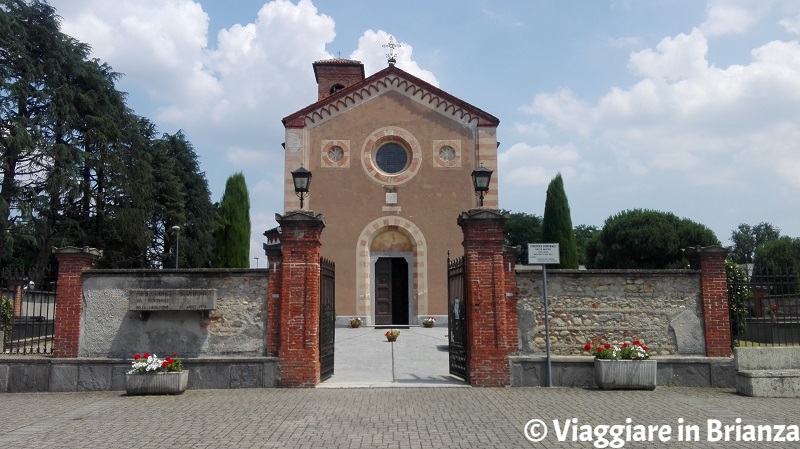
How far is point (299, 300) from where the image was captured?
10.9 m

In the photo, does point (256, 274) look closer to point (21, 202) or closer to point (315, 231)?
point (315, 231)

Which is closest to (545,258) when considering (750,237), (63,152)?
(63,152)

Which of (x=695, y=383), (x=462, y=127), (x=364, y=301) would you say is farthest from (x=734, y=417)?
(x=462, y=127)

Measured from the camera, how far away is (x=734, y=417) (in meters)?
7.98

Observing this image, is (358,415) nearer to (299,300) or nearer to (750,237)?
(299,300)

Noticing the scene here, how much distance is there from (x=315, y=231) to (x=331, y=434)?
4.80 meters

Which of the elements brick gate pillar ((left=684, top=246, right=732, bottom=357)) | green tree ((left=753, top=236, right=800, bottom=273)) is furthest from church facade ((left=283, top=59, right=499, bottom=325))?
green tree ((left=753, top=236, right=800, bottom=273))

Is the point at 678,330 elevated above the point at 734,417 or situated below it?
above

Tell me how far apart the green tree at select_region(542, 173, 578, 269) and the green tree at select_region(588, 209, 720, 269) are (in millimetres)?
9599

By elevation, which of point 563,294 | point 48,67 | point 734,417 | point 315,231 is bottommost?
point 734,417

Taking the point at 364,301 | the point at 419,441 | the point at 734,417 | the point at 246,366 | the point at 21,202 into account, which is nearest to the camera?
the point at 419,441

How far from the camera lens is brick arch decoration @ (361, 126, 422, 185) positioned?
24625mm

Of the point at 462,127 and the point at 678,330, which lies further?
the point at 462,127

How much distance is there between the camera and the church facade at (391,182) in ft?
78.9
